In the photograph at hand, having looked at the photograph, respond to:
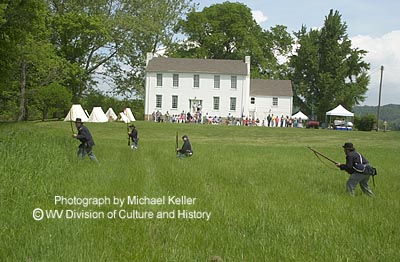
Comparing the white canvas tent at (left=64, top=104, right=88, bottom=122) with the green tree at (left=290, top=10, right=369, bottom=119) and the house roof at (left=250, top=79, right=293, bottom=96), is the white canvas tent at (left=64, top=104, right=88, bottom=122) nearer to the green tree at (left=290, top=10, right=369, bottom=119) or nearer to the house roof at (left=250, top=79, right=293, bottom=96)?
the house roof at (left=250, top=79, right=293, bottom=96)

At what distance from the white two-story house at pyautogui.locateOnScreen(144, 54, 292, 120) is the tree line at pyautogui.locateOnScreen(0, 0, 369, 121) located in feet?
7.07

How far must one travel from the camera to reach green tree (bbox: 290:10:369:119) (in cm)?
7106

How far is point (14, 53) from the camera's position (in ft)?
94.6

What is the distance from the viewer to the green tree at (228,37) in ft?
240

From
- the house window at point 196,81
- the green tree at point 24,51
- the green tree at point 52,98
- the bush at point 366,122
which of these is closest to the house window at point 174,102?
the house window at point 196,81

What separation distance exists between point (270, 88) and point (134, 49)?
65.7ft

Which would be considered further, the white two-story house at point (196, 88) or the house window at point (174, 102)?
the house window at point (174, 102)

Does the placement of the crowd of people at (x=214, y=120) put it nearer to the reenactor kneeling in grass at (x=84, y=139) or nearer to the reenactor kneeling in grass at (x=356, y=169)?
the reenactor kneeling in grass at (x=84, y=139)

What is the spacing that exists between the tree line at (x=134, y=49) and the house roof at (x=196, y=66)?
Result: 1.78m

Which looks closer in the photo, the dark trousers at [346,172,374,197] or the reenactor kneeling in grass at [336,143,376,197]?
the reenactor kneeling in grass at [336,143,376,197]

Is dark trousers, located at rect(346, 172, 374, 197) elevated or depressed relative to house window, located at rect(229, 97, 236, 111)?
depressed

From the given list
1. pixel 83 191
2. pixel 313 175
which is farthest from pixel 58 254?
pixel 313 175

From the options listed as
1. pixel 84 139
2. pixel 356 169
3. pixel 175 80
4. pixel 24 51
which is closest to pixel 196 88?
pixel 175 80

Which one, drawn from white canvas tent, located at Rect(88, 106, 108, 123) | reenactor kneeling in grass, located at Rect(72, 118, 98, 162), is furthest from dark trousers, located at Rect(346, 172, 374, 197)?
white canvas tent, located at Rect(88, 106, 108, 123)
